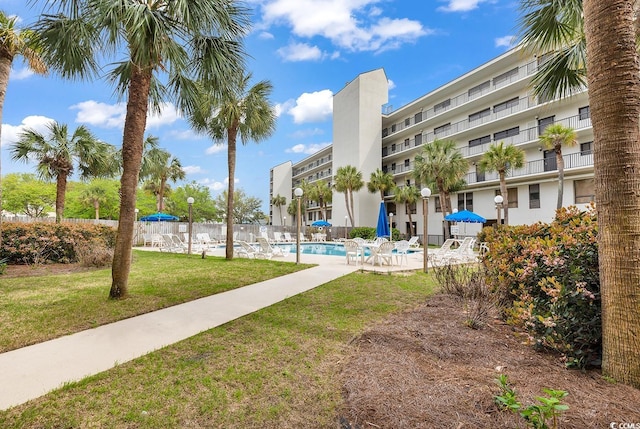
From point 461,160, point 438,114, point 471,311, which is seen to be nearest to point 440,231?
point 461,160

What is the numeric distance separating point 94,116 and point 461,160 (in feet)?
81.3

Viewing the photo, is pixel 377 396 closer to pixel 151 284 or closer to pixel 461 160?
pixel 151 284

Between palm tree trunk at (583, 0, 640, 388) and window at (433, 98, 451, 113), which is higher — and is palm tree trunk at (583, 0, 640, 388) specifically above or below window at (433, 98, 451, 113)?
below

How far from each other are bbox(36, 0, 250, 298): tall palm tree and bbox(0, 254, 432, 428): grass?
3282 millimetres

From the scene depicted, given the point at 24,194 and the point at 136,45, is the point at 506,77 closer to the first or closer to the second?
the point at 136,45

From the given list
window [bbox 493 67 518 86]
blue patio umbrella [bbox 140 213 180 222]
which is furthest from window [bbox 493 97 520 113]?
blue patio umbrella [bbox 140 213 180 222]

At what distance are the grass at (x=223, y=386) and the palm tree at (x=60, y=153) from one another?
543 inches

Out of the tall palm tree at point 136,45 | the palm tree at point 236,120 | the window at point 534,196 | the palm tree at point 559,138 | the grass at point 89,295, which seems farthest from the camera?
the window at point 534,196

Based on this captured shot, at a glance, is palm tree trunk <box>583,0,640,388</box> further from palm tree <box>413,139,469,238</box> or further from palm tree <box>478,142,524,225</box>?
palm tree <box>413,139,469,238</box>

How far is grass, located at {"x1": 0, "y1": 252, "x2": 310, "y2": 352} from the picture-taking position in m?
4.28

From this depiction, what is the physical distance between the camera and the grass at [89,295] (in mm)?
4280

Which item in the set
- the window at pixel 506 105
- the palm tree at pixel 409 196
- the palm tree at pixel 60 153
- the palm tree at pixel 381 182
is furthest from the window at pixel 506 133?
the palm tree at pixel 60 153

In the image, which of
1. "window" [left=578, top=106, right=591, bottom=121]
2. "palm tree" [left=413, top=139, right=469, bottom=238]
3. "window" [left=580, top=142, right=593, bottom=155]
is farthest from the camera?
"palm tree" [left=413, top=139, right=469, bottom=238]

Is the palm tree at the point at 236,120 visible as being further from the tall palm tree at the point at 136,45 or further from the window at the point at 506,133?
the window at the point at 506,133
